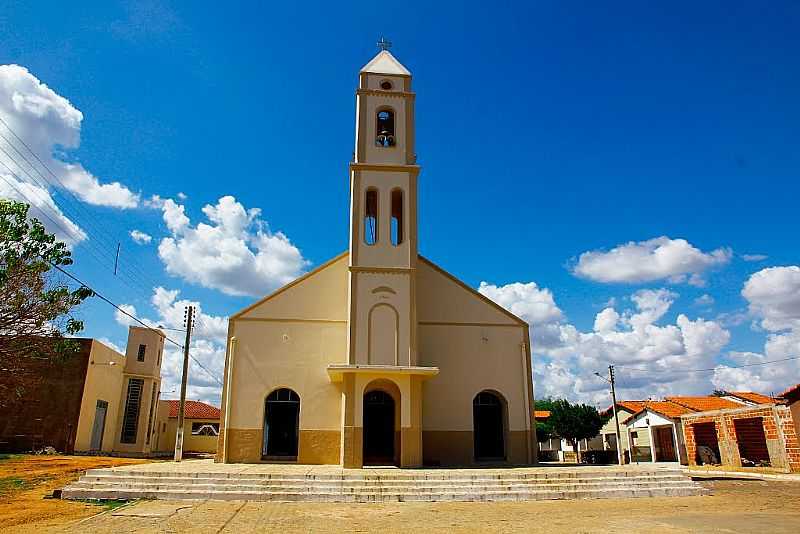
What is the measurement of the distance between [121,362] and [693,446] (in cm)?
3597

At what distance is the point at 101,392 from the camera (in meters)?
34.1

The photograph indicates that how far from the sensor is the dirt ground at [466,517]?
1027 centimetres

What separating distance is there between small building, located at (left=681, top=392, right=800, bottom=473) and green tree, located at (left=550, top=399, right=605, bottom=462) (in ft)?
27.3

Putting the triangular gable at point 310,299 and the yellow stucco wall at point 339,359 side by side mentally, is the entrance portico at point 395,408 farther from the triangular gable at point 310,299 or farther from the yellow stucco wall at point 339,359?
the triangular gable at point 310,299

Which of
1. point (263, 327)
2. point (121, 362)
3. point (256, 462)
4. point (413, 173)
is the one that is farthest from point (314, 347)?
point (121, 362)

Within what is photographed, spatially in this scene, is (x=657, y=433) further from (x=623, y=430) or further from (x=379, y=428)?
(x=379, y=428)

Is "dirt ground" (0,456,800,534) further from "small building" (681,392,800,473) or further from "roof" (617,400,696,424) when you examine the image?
"roof" (617,400,696,424)

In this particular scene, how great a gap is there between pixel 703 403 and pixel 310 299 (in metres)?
31.8

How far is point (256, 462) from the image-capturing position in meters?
19.7

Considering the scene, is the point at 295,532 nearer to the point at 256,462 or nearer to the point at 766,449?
the point at 256,462

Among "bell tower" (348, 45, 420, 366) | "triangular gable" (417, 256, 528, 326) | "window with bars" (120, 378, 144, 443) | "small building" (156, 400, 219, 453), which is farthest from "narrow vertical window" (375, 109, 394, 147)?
"small building" (156, 400, 219, 453)

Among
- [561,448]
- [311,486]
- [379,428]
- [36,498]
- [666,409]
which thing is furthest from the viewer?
[561,448]

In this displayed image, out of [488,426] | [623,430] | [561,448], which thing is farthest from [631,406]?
[488,426]

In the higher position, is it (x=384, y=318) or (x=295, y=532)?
(x=384, y=318)
